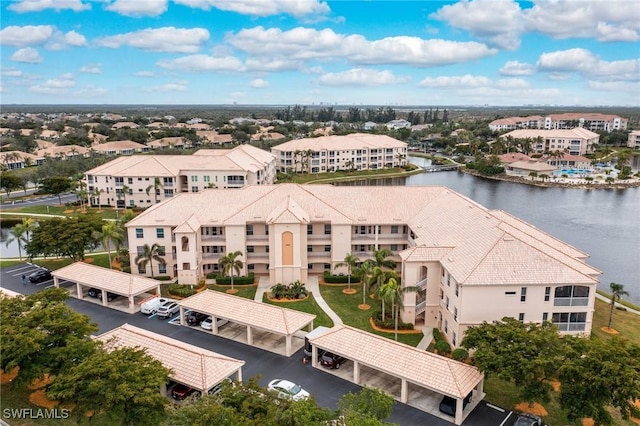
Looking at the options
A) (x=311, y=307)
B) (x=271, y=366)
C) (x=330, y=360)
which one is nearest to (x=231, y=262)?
(x=311, y=307)

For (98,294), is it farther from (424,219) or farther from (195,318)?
(424,219)

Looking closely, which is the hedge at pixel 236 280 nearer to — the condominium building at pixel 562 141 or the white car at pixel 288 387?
the white car at pixel 288 387

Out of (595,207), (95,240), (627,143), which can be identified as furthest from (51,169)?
(627,143)

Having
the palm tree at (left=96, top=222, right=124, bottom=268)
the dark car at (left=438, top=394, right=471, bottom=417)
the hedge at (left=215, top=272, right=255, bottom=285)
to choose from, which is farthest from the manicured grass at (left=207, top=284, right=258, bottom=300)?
the dark car at (left=438, top=394, right=471, bottom=417)

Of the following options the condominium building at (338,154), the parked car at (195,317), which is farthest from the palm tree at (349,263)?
the condominium building at (338,154)

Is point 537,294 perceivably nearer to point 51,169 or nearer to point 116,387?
point 116,387

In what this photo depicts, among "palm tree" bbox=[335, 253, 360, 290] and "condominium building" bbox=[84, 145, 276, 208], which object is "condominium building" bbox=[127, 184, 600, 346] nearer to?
"palm tree" bbox=[335, 253, 360, 290]
